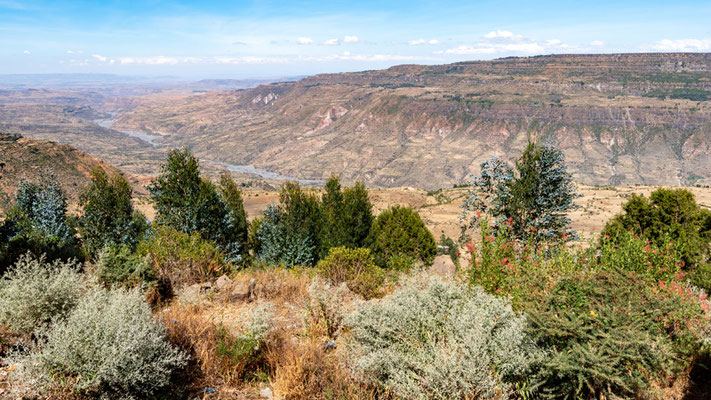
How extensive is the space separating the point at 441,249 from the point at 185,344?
34.6m

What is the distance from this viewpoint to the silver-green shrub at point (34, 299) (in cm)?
498

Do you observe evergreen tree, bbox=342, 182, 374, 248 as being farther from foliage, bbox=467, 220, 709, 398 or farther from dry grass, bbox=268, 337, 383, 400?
dry grass, bbox=268, 337, 383, 400

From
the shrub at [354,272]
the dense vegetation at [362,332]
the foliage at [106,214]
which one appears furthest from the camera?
the foliage at [106,214]

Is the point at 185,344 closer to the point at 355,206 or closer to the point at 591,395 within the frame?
the point at 591,395

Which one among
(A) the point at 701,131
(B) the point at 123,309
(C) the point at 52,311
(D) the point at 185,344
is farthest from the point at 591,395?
(A) the point at 701,131

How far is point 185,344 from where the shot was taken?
5273 mm

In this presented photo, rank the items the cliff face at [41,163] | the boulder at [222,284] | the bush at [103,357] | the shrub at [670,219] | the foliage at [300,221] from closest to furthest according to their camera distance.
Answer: the bush at [103,357] → the boulder at [222,284] → the shrub at [670,219] → the foliage at [300,221] → the cliff face at [41,163]

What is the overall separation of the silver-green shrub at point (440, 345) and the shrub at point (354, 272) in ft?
11.2

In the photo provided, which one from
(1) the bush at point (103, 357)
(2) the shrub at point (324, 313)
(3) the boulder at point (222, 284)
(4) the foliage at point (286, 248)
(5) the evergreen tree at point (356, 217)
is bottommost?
(4) the foliage at point (286, 248)

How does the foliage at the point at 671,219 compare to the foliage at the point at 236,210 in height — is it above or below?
above

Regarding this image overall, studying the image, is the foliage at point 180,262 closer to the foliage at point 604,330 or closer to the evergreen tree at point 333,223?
the foliage at point 604,330

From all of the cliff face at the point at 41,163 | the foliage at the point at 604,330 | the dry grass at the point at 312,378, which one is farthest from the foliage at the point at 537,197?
the cliff face at the point at 41,163

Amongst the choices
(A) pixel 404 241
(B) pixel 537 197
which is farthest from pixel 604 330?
(A) pixel 404 241

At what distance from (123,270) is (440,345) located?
23.0ft
